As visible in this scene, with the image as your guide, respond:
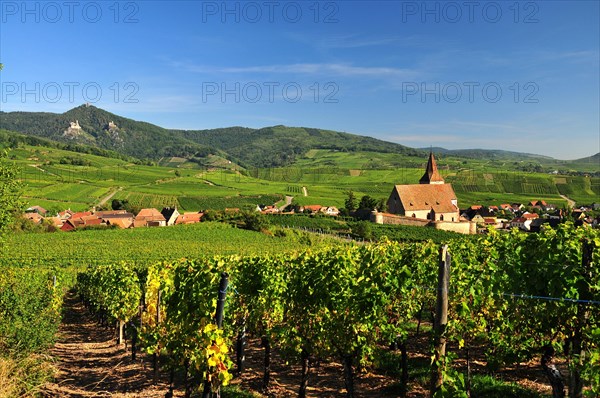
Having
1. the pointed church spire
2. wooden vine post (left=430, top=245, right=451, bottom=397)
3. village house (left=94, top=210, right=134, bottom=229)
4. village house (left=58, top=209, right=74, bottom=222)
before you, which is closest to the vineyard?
wooden vine post (left=430, top=245, right=451, bottom=397)

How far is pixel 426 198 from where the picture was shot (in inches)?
3282

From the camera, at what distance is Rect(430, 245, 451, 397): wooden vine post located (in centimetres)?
484

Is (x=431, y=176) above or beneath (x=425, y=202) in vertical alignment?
above

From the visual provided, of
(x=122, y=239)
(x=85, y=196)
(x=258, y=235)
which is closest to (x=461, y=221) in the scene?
(x=258, y=235)

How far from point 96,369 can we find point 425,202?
77.9m

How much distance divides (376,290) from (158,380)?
720cm

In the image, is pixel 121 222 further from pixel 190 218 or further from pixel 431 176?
pixel 431 176

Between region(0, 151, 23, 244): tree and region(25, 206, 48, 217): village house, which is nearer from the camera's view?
region(0, 151, 23, 244): tree

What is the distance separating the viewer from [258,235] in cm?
6072

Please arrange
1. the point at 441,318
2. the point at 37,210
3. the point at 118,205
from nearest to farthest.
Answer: the point at 441,318, the point at 37,210, the point at 118,205

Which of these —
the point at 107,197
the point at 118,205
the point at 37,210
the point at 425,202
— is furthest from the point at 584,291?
the point at 107,197

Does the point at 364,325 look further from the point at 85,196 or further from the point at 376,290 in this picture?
the point at 85,196

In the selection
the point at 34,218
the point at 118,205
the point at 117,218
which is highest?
the point at 118,205

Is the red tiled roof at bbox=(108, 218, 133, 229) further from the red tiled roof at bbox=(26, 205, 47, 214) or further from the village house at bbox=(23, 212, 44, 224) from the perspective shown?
the red tiled roof at bbox=(26, 205, 47, 214)
